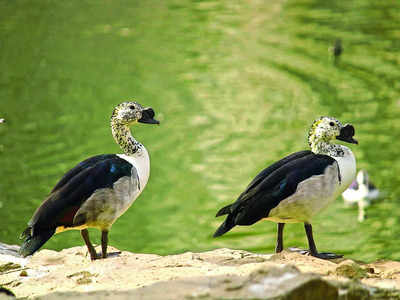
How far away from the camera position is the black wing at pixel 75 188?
24.8 feet

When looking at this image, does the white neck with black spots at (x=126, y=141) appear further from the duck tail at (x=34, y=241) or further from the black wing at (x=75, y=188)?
the duck tail at (x=34, y=241)

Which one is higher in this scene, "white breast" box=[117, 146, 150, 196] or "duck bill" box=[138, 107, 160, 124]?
"duck bill" box=[138, 107, 160, 124]

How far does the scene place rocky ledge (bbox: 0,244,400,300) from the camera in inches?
221

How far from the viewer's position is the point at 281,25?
27141mm

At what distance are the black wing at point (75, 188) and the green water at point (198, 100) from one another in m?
5.27

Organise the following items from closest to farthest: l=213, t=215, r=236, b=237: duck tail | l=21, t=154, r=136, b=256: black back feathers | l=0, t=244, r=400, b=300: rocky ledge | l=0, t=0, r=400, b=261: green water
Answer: l=0, t=244, r=400, b=300: rocky ledge
l=21, t=154, r=136, b=256: black back feathers
l=213, t=215, r=236, b=237: duck tail
l=0, t=0, r=400, b=261: green water

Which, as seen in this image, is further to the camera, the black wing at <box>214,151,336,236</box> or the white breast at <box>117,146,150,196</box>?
the white breast at <box>117,146,150,196</box>

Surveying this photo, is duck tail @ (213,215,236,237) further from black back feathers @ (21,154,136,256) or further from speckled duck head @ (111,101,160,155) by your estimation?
speckled duck head @ (111,101,160,155)

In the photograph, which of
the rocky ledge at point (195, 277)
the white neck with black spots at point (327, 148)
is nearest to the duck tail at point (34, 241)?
the rocky ledge at point (195, 277)

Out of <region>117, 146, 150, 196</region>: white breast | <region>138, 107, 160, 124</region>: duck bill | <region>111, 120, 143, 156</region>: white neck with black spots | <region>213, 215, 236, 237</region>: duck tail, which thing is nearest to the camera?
<region>213, 215, 236, 237</region>: duck tail

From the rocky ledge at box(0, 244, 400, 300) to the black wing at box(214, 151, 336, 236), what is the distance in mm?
419

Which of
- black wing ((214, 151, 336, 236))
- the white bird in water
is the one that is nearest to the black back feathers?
black wing ((214, 151, 336, 236))

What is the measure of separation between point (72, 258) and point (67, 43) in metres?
18.4

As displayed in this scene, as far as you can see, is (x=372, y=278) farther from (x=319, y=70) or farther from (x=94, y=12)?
(x=94, y=12)
